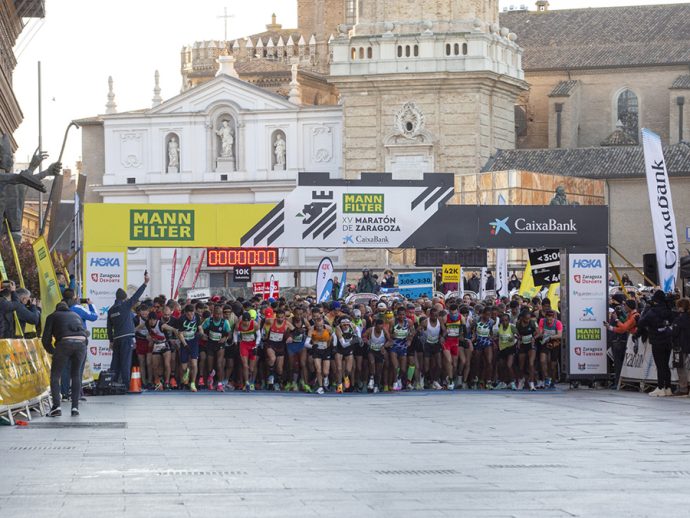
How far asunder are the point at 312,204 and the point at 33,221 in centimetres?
7400

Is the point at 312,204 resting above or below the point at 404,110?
below

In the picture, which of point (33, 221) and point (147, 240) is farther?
point (33, 221)

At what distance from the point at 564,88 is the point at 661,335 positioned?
226 ft

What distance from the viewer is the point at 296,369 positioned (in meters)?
29.9

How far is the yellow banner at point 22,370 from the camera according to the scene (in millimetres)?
20859

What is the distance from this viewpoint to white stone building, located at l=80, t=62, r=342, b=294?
277 ft

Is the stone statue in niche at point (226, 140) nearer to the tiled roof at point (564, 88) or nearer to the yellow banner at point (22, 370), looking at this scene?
the tiled roof at point (564, 88)

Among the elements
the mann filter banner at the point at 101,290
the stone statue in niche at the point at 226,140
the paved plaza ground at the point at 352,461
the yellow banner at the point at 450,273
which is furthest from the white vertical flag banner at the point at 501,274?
the stone statue in niche at the point at 226,140

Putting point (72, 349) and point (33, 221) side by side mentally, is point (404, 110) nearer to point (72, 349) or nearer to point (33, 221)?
point (33, 221)

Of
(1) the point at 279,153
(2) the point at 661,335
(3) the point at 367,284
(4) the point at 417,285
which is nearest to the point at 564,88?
(1) the point at 279,153

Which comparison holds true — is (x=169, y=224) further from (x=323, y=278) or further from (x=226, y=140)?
(x=226, y=140)

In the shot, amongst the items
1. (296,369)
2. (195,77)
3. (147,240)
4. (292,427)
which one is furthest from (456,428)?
(195,77)

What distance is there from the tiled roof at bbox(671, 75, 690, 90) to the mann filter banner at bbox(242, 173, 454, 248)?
59.5 m

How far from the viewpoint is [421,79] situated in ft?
262
